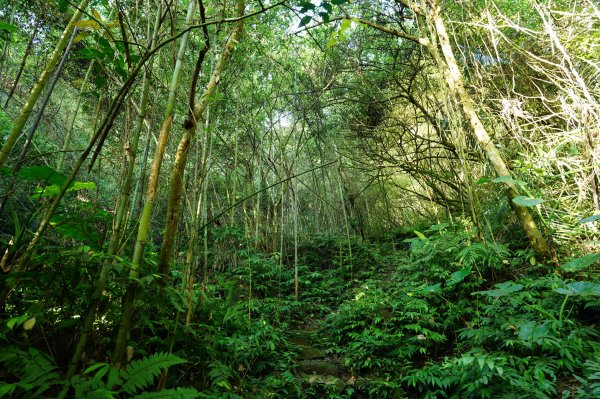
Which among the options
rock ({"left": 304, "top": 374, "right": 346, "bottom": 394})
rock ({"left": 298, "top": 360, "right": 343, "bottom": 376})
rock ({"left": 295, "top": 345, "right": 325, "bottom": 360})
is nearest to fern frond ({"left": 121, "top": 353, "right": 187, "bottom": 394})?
rock ({"left": 304, "top": 374, "right": 346, "bottom": 394})

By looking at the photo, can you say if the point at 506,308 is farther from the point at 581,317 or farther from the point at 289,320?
the point at 289,320

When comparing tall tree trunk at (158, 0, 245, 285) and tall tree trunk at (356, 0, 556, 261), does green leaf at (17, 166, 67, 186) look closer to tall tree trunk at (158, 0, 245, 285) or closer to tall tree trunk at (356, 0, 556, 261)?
tall tree trunk at (158, 0, 245, 285)

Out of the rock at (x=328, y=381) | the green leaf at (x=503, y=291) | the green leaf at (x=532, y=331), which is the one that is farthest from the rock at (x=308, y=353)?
the green leaf at (x=532, y=331)

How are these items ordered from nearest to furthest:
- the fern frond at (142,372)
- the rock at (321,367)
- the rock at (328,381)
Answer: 1. the fern frond at (142,372)
2. the rock at (328,381)
3. the rock at (321,367)

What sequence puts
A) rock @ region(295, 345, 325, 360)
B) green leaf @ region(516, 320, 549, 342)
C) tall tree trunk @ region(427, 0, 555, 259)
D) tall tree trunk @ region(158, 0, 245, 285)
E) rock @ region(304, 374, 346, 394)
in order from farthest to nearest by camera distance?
rock @ region(295, 345, 325, 360) < tall tree trunk @ region(427, 0, 555, 259) < rock @ region(304, 374, 346, 394) < green leaf @ region(516, 320, 549, 342) < tall tree trunk @ region(158, 0, 245, 285)

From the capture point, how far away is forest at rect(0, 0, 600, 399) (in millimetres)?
1343

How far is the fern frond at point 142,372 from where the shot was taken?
1195mm

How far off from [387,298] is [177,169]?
2.58m

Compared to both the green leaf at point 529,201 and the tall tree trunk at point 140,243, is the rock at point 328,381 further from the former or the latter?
the green leaf at point 529,201

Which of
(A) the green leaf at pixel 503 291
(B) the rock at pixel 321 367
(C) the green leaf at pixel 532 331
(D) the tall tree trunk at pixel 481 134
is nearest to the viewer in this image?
(C) the green leaf at pixel 532 331

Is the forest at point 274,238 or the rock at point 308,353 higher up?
the forest at point 274,238

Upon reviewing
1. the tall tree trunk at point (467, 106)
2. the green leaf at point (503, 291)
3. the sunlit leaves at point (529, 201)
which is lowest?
the green leaf at point (503, 291)

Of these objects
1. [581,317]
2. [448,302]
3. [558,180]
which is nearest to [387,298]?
[448,302]

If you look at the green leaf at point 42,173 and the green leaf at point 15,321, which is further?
the green leaf at point 42,173
